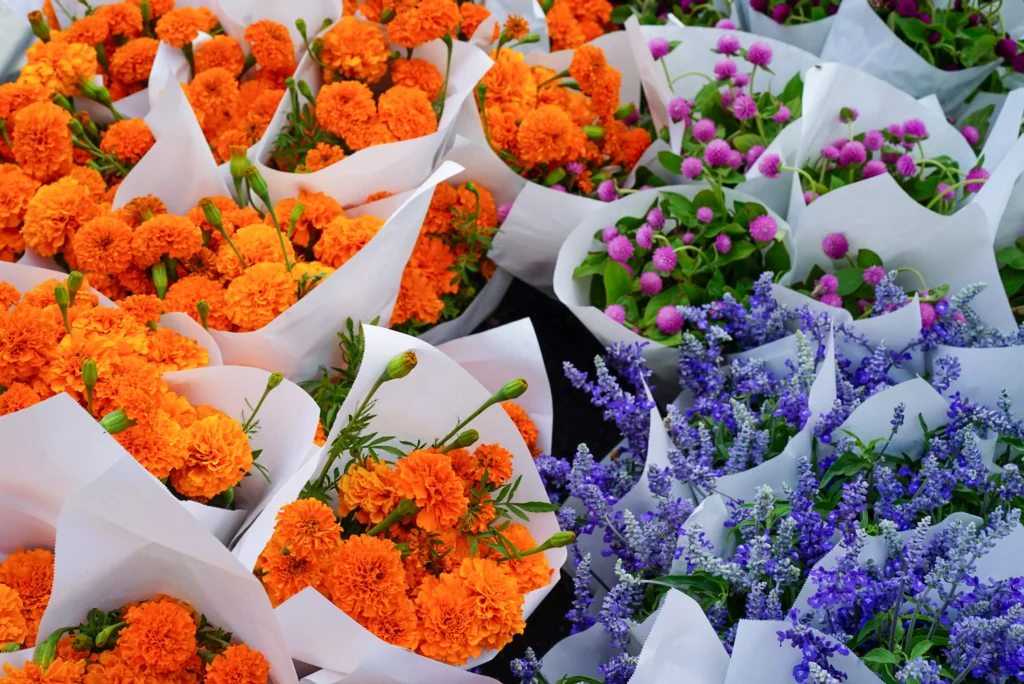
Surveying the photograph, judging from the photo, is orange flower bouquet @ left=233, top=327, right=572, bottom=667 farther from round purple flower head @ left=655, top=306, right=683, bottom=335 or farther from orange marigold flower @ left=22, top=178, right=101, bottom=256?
orange marigold flower @ left=22, top=178, right=101, bottom=256

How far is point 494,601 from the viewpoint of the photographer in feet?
2.94

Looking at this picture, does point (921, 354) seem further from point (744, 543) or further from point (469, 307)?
point (469, 307)

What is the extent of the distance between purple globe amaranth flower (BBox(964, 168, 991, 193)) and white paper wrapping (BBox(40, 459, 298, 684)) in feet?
3.80

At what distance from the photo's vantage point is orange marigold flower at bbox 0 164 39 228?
1.23m

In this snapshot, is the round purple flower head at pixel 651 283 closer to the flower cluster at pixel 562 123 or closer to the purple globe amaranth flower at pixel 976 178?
the flower cluster at pixel 562 123

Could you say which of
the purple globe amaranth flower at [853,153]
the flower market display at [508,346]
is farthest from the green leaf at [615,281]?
the purple globe amaranth flower at [853,153]

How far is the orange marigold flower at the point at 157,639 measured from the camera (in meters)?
0.83

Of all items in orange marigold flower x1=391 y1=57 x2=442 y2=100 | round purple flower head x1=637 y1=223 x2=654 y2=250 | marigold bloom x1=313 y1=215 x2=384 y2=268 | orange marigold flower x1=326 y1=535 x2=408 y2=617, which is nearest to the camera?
orange marigold flower x1=326 y1=535 x2=408 y2=617

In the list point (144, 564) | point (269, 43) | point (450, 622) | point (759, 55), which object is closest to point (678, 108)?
point (759, 55)

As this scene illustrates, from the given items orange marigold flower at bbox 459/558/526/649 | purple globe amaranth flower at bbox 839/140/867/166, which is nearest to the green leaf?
purple globe amaranth flower at bbox 839/140/867/166

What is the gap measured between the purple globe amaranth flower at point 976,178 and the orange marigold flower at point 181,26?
48.8 inches

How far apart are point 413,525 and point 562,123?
0.69 m

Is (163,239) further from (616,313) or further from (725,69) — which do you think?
(725,69)

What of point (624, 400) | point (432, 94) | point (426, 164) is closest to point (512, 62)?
point (432, 94)
